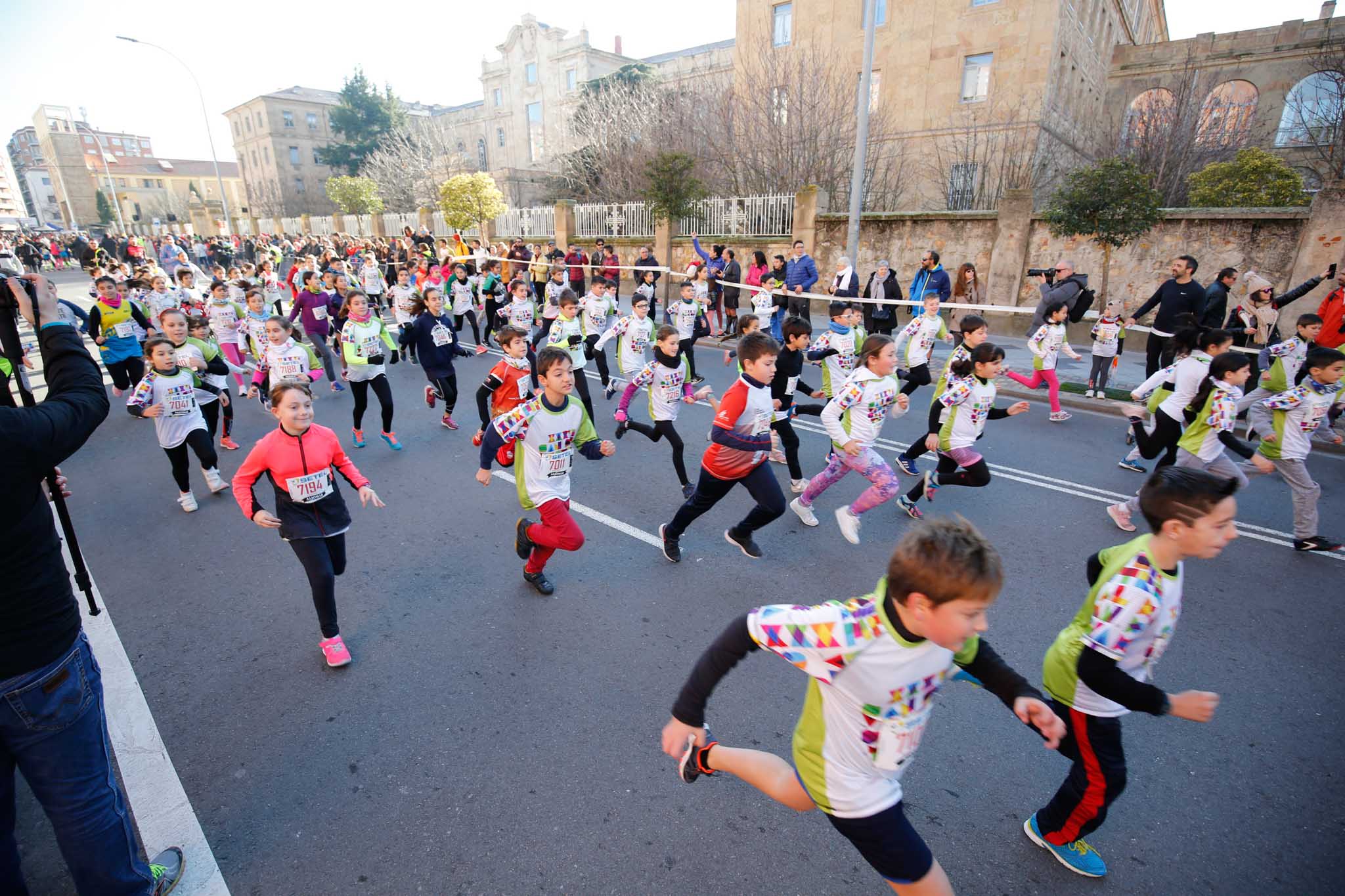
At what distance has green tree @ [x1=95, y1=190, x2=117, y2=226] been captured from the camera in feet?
265

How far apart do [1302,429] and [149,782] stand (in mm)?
8062

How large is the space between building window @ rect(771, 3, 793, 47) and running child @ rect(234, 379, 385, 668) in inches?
1248

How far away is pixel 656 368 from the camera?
673 cm

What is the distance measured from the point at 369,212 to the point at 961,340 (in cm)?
3974

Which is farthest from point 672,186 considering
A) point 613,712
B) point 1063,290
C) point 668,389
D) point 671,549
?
point 613,712

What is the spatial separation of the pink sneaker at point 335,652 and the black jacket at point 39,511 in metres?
1.97

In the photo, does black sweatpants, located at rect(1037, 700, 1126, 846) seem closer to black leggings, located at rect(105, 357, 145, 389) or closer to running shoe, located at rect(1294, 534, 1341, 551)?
running shoe, located at rect(1294, 534, 1341, 551)

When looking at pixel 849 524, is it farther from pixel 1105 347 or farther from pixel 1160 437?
pixel 1105 347

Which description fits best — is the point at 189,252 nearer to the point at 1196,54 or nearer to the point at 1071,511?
the point at 1071,511

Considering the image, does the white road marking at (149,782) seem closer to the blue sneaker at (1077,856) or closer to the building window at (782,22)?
the blue sneaker at (1077,856)

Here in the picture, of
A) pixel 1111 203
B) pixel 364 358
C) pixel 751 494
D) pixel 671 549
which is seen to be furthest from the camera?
pixel 1111 203

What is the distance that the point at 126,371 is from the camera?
988cm

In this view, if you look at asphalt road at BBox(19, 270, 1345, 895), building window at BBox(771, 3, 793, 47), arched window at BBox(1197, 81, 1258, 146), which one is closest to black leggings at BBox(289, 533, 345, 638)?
asphalt road at BBox(19, 270, 1345, 895)

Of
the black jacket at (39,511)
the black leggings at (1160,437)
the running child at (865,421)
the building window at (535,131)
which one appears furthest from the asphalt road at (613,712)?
the building window at (535,131)
